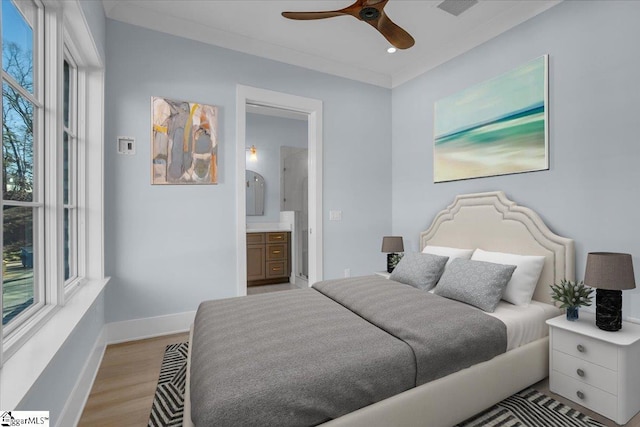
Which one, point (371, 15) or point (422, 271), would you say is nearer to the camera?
point (371, 15)

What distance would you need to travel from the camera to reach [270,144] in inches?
209

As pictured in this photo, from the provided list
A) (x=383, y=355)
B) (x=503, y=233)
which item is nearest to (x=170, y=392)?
(x=383, y=355)

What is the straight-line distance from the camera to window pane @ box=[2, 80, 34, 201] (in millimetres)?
1290

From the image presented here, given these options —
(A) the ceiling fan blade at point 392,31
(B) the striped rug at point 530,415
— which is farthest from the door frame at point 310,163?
(B) the striped rug at point 530,415

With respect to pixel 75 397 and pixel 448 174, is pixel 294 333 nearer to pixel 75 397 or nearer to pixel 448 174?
pixel 75 397

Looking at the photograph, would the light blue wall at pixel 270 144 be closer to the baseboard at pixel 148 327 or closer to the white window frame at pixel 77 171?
the baseboard at pixel 148 327

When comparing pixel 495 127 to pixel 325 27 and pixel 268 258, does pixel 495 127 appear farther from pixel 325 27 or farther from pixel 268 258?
pixel 268 258

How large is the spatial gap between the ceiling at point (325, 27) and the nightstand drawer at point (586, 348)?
247cm

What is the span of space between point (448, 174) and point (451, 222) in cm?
52

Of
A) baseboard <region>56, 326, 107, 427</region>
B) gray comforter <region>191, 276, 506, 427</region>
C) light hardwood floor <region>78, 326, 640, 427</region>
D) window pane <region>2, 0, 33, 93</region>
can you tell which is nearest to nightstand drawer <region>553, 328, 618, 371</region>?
light hardwood floor <region>78, 326, 640, 427</region>

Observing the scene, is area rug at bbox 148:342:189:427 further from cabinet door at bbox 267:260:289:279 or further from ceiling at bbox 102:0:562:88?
ceiling at bbox 102:0:562:88

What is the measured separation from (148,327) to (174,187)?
1.30 m

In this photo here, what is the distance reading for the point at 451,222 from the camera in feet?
10.2

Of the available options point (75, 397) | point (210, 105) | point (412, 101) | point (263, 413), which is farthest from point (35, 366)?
point (412, 101)
